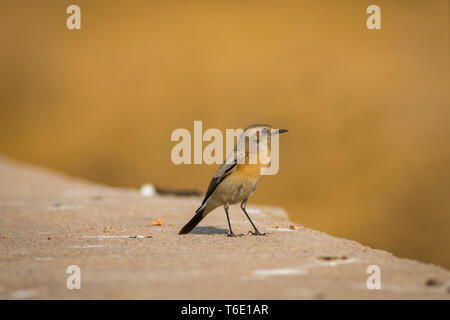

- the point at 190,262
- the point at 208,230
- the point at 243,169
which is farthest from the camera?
the point at 208,230

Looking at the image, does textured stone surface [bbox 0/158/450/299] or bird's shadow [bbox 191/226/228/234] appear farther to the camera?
bird's shadow [bbox 191/226/228/234]

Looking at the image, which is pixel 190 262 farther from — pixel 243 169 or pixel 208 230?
pixel 208 230

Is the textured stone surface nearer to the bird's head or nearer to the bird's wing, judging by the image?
the bird's wing

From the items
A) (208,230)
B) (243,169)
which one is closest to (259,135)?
(243,169)

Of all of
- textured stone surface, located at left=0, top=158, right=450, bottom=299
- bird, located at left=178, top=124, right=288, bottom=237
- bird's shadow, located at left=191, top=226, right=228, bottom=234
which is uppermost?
bird, located at left=178, top=124, right=288, bottom=237

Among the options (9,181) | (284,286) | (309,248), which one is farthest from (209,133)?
(284,286)

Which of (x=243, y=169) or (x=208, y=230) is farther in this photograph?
(x=208, y=230)

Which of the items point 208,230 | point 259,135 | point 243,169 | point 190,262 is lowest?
point 208,230

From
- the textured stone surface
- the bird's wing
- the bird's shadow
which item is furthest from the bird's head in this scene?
the bird's shadow

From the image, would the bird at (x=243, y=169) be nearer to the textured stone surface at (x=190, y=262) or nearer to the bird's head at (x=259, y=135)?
the bird's head at (x=259, y=135)
